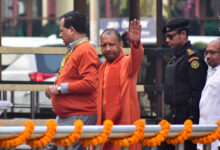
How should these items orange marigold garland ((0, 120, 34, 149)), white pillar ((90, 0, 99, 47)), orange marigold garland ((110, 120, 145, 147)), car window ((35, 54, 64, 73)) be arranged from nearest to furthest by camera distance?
orange marigold garland ((0, 120, 34, 149)) < orange marigold garland ((110, 120, 145, 147)) < car window ((35, 54, 64, 73)) < white pillar ((90, 0, 99, 47))

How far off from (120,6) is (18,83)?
78.6 feet

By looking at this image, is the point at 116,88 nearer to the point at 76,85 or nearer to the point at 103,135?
the point at 76,85

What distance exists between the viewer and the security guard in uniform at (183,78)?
17.7ft

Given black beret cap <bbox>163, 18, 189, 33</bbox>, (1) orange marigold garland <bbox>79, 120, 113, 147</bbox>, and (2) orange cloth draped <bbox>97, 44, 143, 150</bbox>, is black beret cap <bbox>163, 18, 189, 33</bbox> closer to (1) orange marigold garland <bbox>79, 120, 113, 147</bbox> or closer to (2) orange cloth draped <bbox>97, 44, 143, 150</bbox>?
(2) orange cloth draped <bbox>97, 44, 143, 150</bbox>

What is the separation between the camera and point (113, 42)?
5.13 metres

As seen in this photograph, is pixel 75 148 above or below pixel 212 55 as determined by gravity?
below

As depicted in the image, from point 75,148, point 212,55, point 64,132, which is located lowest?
point 75,148

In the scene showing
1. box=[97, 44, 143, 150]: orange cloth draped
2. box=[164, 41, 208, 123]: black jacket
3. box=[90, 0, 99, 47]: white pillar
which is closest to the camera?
box=[97, 44, 143, 150]: orange cloth draped

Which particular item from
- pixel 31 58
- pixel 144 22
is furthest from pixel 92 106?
pixel 144 22

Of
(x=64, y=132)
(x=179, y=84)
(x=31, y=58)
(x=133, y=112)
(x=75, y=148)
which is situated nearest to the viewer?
(x=64, y=132)

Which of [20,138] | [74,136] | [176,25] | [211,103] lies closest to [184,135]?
[74,136]

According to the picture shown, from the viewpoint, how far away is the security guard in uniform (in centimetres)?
538

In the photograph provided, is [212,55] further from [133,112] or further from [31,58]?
[31,58]

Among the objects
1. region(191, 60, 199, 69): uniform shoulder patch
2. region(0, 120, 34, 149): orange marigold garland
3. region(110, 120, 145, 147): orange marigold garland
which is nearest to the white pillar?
region(191, 60, 199, 69): uniform shoulder patch
